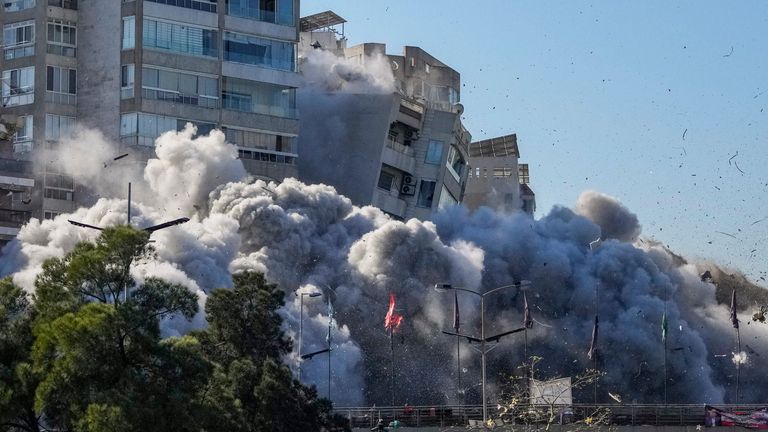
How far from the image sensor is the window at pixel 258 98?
131m

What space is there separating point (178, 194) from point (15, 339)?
56.6 m

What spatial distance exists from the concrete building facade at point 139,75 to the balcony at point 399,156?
31.0 feet

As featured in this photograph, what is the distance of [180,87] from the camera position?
12850cm

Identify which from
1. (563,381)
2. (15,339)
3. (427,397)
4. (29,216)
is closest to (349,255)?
(427,397)

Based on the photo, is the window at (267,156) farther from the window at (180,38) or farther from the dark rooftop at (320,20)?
the dark rooftop at (320,20)

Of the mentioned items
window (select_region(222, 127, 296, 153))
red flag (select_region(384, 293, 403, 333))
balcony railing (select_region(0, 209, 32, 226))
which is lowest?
red flag (select_region(384, 293, 403, 333))

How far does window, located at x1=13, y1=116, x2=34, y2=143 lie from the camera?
128375mm

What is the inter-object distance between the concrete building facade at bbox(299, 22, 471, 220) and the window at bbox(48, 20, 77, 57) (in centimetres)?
1928

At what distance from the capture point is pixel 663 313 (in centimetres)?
13638

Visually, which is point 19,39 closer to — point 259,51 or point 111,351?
point 259,51

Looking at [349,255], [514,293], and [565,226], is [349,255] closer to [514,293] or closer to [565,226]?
[514,293]

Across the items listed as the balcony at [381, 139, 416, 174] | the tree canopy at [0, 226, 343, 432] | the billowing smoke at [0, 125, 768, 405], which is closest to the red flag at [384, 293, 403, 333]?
the billowing smoke at [0, 125, 768, 405]

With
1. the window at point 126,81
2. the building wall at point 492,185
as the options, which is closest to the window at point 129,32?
the window at point 126,81

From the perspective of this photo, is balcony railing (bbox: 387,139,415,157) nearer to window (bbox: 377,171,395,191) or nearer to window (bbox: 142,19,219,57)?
window (bbox: 377,171,395,191)
